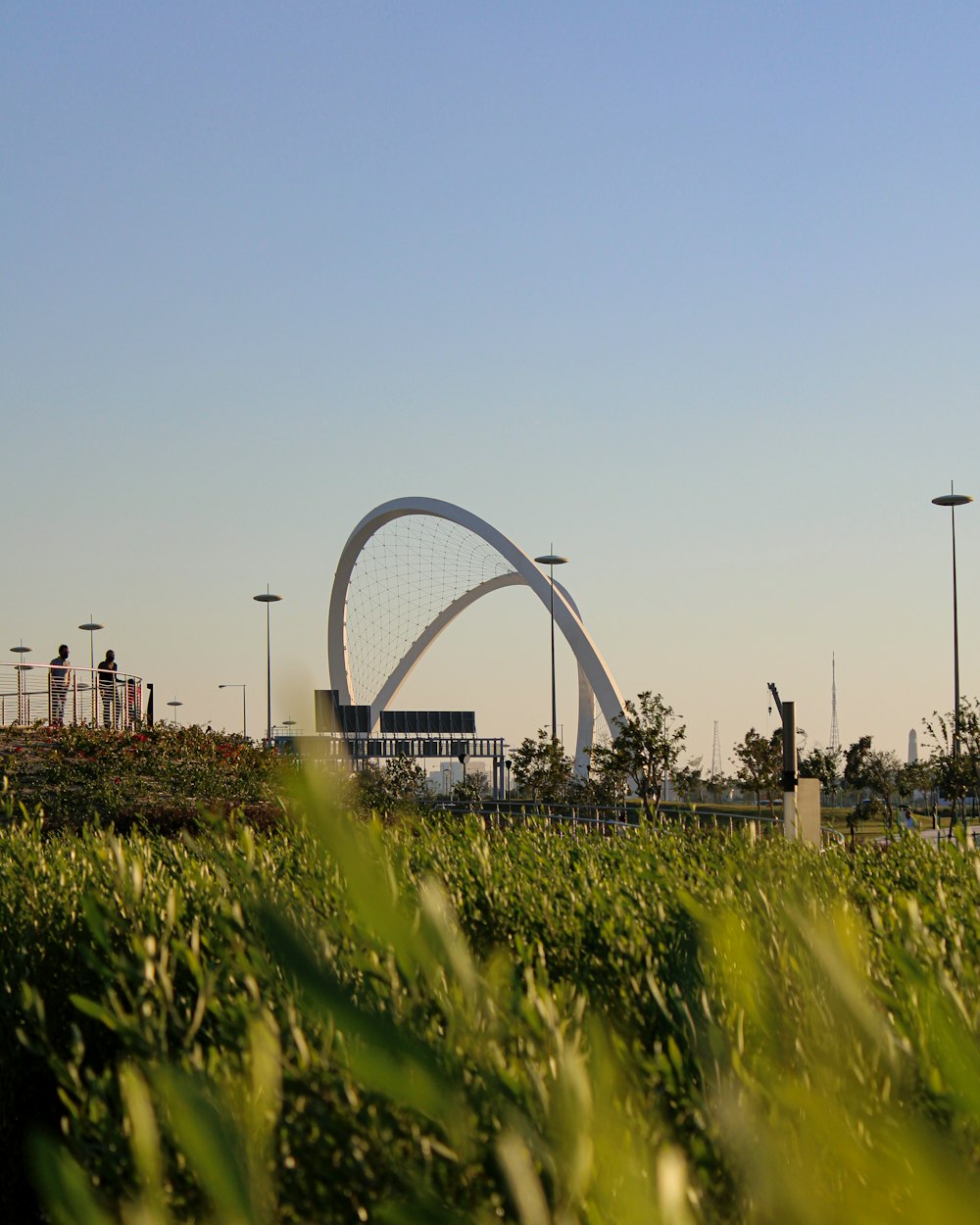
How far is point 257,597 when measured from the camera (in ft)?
188

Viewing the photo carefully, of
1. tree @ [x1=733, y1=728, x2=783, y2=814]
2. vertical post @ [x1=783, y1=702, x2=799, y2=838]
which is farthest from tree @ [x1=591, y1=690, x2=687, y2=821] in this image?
vertical post @ [x1=783, y1=702, x2=799, y2=838]

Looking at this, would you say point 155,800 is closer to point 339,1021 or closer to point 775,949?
point 775,949

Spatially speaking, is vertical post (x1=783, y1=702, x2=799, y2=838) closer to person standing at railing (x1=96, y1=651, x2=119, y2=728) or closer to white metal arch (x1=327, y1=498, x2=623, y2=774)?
person standing at railing (x1=96, y1=651, x2=119, y2=728)

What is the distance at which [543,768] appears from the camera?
49.3 meters

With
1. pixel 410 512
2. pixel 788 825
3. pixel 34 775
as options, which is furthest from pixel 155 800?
pixel 410 512

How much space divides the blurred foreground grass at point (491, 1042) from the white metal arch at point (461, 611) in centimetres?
4894

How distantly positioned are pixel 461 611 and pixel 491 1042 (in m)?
65.7

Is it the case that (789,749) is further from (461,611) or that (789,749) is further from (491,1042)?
(461,611)

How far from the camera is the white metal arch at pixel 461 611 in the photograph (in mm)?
57094

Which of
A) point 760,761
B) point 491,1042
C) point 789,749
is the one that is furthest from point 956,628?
point 491,1042

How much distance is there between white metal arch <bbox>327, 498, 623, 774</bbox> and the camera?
5709 cm

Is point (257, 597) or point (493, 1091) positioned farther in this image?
point (257, 597)

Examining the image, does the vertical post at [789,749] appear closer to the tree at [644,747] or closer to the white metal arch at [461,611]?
the tree at [644,747]

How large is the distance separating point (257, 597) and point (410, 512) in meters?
8.97
